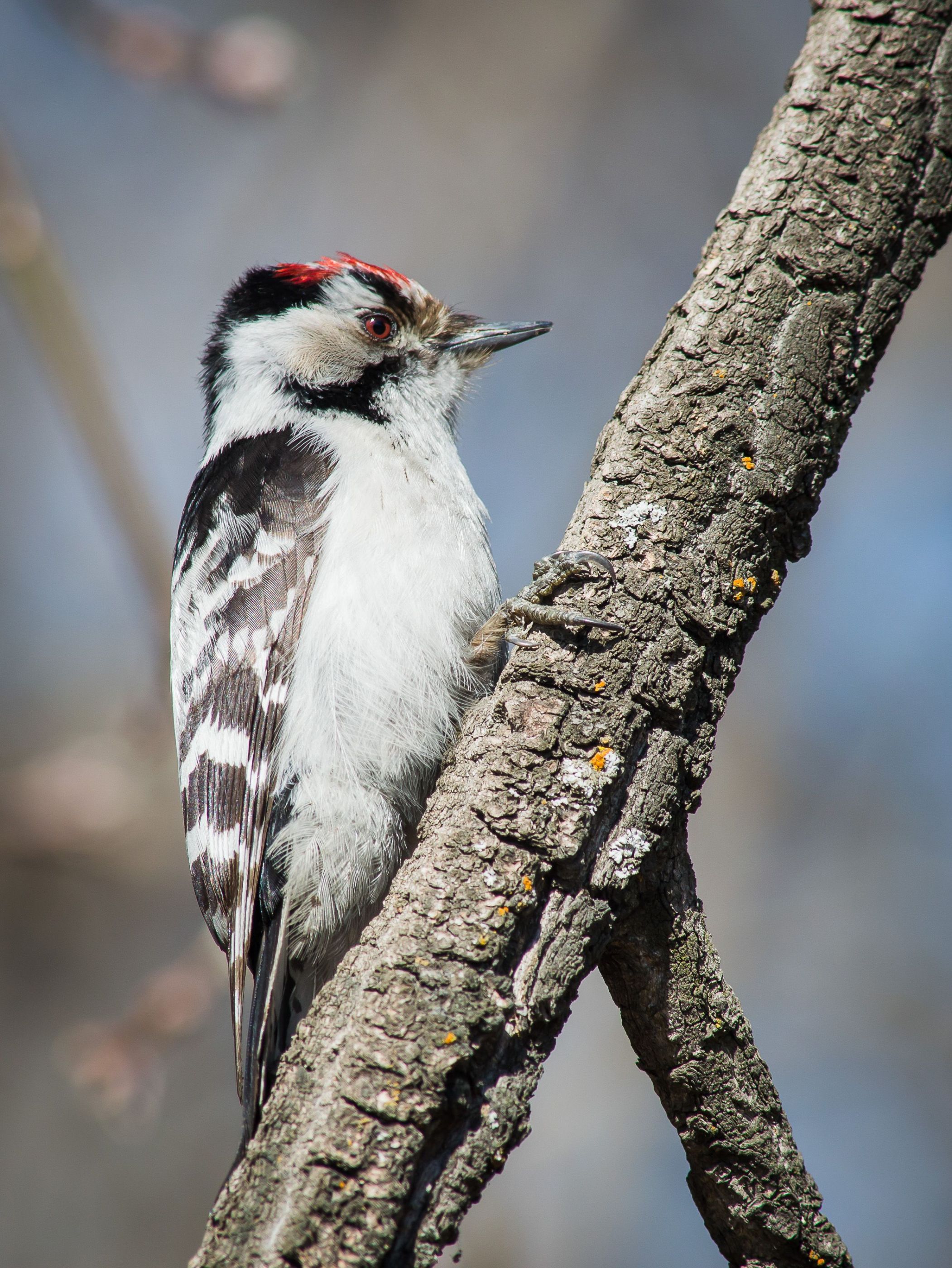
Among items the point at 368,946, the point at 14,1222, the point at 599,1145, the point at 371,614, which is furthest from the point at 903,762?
the point at 14,1222

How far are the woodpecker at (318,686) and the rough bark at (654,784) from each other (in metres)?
0.60

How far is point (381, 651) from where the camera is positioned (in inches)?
109

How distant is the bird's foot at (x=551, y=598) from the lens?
216 centimetres

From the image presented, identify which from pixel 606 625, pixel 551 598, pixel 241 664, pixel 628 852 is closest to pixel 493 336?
pixel 241 664

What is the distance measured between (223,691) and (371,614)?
1.78ft

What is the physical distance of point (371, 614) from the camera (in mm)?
2789

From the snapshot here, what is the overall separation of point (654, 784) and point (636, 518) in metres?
0.61

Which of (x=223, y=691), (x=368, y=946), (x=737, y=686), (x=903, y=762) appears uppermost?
(x=737, y=686)

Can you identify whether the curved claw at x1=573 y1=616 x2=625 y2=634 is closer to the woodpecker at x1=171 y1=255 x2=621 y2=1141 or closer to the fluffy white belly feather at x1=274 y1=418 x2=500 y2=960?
the woodpecker at x1=171 y1=255 x2=621 y2=1141

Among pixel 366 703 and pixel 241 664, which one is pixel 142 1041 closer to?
pixel 241 664

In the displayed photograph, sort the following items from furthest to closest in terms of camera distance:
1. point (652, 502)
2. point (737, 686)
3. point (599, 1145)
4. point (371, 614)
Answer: point (737, 686), point (599, 1145), point (371, 614), point (652, 502)

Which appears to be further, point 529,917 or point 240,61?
point 240,61

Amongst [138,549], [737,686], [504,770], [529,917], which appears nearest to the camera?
[529,917]

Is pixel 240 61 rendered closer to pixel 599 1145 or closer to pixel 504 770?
pixel 504 770
